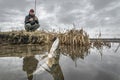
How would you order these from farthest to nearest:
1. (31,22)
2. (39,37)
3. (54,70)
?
(31,22)
(39,37)
(54,70)

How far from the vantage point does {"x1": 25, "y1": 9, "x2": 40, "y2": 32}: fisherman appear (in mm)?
15500

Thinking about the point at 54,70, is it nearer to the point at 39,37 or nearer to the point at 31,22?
the point at 39,37

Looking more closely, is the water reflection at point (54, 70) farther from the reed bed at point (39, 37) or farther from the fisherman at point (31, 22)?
the fisherman at point (31, 22)

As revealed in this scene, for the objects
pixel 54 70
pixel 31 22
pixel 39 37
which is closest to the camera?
pixel 54 70

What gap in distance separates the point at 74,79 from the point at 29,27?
37.6 ft

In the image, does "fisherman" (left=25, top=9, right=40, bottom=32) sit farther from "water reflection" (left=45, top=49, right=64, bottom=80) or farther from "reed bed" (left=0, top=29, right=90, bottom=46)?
"water reflection" (left=45, top=49, right=64, bottom=80)

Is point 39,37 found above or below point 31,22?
below

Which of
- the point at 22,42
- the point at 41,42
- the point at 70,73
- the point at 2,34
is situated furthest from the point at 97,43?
the point at 70,73

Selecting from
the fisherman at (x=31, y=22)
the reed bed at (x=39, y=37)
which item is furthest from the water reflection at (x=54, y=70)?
the fisherman at (x=31, y=22)

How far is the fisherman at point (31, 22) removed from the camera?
15.5m

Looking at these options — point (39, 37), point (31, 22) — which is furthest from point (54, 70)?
point (31, 22)

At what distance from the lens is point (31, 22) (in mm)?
15625

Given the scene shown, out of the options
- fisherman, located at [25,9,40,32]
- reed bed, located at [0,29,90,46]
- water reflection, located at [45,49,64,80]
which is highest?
fisherman, located at [25,9,40,32]

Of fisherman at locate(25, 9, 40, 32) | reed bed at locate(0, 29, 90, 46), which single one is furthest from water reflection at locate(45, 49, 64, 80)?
fisherman at locate(25, 9, 40, 32)
